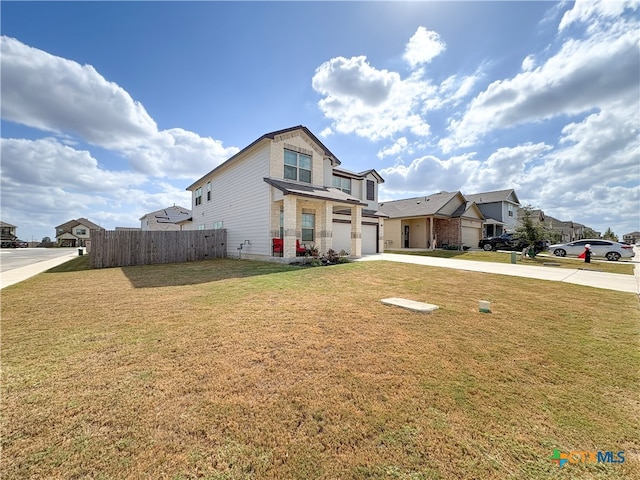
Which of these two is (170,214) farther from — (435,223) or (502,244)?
(502,244)

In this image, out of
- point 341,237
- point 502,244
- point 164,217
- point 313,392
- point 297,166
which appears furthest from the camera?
point 164,217

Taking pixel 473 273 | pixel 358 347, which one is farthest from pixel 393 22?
pixel 358 347

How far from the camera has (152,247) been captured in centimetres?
1439

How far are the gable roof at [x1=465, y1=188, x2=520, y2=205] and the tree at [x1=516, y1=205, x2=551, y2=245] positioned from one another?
1544 cm

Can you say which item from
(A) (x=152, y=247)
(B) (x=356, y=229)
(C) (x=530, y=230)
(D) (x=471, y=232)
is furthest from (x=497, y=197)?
(A) (x=152, y=247)

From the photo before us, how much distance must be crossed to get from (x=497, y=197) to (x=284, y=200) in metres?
30.7

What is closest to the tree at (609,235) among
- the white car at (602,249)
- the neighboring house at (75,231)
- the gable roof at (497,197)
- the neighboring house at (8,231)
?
the gable roof at (497,197)

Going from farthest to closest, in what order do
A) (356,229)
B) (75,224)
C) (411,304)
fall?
(75,224) < (356,229) < (411,304)

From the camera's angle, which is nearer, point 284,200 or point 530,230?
point 284,200

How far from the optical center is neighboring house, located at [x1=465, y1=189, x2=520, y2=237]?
96.8ft

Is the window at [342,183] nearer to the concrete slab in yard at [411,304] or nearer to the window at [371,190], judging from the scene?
the window at [371,190]

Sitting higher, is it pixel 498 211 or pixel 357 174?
pixel 357 174

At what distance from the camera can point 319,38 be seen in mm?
12281

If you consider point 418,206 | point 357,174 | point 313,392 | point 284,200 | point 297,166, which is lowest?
point 313,392
